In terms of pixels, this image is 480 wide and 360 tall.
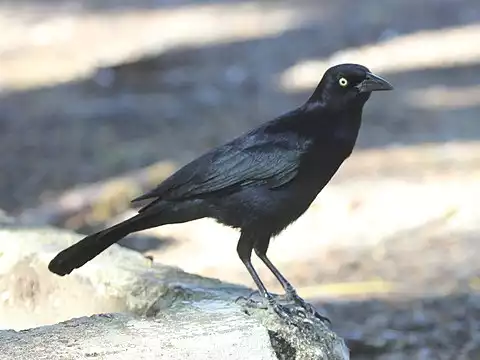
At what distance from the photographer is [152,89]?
11055 millimetres

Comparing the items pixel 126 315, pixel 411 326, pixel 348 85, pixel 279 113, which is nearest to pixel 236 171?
pixel 348 85

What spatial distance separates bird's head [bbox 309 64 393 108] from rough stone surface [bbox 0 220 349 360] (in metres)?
0.82

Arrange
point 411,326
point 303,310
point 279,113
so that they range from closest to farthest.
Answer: point 303,310 → point 411,326 → point 279,113

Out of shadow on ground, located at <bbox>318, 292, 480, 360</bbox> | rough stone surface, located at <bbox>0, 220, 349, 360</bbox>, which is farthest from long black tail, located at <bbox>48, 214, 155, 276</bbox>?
shadow on ground, located at <bbox>318, 292, 480, 360</bbox>

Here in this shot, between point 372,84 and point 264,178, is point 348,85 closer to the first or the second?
point 372,84

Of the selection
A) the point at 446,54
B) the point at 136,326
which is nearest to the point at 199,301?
the point at 136,326

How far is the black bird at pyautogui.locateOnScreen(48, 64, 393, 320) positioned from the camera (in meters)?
3.72

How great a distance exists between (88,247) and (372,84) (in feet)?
3.96

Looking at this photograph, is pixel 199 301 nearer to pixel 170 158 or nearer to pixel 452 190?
pixel 452 190

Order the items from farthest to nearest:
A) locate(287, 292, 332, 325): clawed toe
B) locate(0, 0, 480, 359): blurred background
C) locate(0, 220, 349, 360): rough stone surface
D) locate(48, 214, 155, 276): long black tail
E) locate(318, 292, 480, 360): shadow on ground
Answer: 1. locate(0, 0, 480, 359): blurred background
2. locate(318, 292, 480, 360): shadow on ground
3. locate(48, 214, 155, 276): long black tail
4. locate(287, 292, 332, 325): clawed toe
5. locate(0, 220, 349, 360): rough stone surface

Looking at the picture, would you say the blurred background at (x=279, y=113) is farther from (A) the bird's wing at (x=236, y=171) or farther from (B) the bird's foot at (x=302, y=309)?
(A) the bird's wing at (x=236, y=171)

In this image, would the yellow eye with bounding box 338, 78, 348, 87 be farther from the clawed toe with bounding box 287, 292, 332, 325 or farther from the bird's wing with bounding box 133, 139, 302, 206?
the clawed toe with bounding box 287, 292, 332, 325

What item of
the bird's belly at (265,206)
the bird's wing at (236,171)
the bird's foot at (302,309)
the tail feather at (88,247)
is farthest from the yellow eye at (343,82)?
the tail feather at (88,247)

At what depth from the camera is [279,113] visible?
9.68 metres
